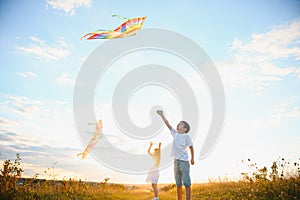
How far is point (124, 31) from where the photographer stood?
12.9 m

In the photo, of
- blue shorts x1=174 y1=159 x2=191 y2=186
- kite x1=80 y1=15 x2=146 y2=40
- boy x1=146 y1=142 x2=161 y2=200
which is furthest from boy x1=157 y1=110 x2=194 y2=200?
kite x1=80 y1=15 x2=146 y2=40

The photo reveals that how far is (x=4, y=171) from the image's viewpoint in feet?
30.5

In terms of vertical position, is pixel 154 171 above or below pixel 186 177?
above

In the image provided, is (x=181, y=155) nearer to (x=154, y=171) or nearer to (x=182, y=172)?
(x=182, y=172)

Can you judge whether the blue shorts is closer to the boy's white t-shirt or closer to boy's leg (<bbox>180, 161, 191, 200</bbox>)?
boy's leg (<bbox>180, 161, 191, 200</bbox>)

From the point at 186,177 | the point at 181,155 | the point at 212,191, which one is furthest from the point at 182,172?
the point at 212,191

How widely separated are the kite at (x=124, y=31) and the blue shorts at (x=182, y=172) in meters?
6.94

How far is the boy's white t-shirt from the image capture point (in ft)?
27.1

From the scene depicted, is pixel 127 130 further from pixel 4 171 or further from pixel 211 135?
pixel 4 171

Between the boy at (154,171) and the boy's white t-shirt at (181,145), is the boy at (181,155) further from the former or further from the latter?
the boy at (154,171)

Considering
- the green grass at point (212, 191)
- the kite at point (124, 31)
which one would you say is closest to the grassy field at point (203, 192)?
the green grass at point (212, 191)

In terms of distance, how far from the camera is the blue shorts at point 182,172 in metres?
8.03

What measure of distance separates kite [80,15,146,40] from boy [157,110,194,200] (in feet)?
18.4

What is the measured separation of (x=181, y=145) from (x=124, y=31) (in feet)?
22.6
